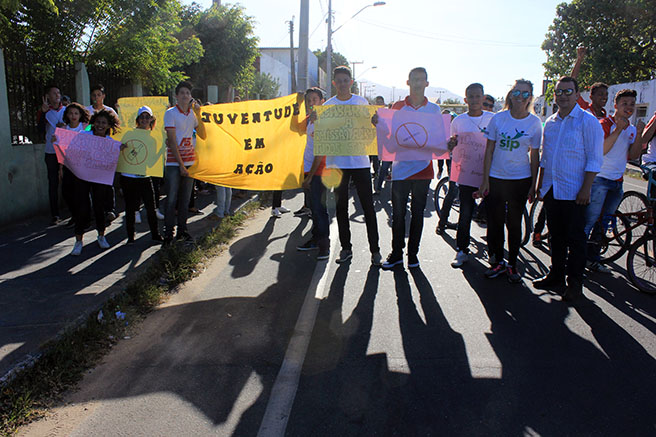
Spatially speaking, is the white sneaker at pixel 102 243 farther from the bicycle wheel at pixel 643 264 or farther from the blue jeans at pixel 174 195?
the bicycle wheel at pixel 643 264

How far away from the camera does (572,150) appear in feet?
15.6

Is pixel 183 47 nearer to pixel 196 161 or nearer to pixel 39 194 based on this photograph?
pixel 39 194

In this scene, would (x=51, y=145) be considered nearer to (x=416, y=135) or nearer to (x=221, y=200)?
(x=221, y=200)

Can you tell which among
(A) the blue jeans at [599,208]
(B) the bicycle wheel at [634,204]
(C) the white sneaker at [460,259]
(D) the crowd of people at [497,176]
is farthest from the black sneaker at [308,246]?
(B) the bicycle wheel at [634,204]

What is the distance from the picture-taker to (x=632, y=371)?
3541mm

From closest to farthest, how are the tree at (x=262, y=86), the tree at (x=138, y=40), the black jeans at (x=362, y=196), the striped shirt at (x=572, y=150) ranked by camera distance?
the striped shirt at (x=572, y=150), the black jeans at (x=362, y=196), the tree at (x=138, y=40), the tree at (x=262, y=86)

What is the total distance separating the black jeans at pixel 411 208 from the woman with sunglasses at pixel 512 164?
0.64 meters

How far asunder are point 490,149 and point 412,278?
5.11 ft

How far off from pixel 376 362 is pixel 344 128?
3022 millimetres

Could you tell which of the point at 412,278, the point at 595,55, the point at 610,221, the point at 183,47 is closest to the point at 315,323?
the point at 412,278

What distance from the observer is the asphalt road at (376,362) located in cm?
297

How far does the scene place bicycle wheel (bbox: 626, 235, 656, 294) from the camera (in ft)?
16.8

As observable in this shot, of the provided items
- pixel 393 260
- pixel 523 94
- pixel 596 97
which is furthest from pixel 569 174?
pixel 393 260

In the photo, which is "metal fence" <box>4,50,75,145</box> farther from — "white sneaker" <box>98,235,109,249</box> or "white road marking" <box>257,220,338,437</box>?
"white road marking" <box>257,220,338,437</box>
